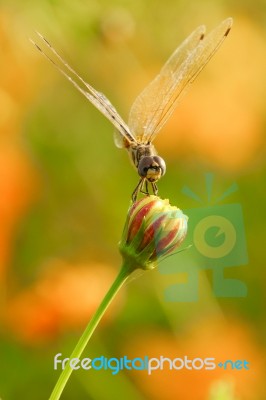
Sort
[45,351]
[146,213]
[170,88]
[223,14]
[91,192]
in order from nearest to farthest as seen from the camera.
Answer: [146,213] → [170,88] → [45,351] → [91,192] → [223,14]

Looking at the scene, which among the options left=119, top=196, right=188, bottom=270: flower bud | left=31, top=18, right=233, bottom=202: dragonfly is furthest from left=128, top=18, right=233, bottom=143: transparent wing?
left=119, top=196, right=188, bottom=270: flower bud

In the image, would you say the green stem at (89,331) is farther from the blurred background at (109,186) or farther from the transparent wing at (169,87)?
the blurred background at (109,186)

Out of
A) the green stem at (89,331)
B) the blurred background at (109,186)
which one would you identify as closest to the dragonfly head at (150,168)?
the green stem at (89,331)

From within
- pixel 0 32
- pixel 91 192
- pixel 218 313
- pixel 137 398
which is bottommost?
pixel 137 398

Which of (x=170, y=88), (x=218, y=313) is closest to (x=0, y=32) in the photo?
(x=170, y=88)

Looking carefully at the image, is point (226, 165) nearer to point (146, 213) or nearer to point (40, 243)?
point (40, 243)

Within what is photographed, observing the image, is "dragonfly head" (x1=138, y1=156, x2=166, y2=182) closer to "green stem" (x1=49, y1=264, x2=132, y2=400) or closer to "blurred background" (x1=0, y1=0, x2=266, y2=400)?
"green stem" (x1=49, y1=264, x2=132, y2=400)

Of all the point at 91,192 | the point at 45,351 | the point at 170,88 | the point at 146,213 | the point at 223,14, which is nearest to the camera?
the point at 146,213

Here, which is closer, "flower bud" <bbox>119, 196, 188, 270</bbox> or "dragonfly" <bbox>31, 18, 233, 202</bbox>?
"flower bud" <bbox>119, 196, 188, 270</bbox>
